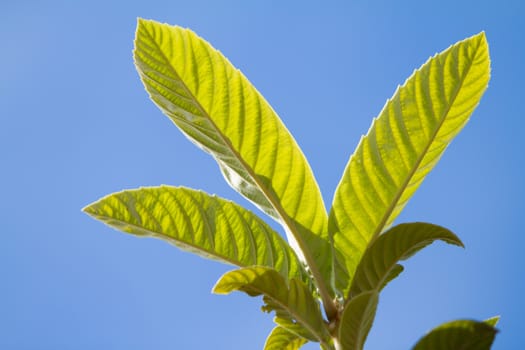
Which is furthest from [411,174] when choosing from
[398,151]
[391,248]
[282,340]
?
[282,340]

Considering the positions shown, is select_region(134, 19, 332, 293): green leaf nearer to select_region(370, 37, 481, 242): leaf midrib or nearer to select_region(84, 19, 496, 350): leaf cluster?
select_region(84, 19, 496, 350): leaf cluster

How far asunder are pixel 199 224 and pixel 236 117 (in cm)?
28

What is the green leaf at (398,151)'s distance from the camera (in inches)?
61.5

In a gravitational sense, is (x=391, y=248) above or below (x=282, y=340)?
above

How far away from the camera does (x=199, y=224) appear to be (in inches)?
61.6

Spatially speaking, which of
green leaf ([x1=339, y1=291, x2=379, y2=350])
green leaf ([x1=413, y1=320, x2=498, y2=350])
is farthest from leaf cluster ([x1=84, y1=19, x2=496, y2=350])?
green leaf ([x1=413, y1=320, x2=498, y2=350])

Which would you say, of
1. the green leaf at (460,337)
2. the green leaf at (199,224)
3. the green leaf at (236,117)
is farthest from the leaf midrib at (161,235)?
the green leaf at (460,337)

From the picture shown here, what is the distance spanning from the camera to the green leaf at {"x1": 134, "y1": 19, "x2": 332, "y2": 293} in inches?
62.7

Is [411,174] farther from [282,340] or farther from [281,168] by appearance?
[282,340]

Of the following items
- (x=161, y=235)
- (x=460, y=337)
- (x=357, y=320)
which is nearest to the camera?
(x=460, y=337)

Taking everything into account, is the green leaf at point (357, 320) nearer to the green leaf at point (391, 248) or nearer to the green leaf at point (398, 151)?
the green leaf at point (391, 248)

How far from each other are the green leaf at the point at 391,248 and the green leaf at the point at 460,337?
0.30 metres

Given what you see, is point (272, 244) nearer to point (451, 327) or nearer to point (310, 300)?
point (310, 300)

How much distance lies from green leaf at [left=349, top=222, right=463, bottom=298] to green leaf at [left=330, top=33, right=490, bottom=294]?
77 mm
